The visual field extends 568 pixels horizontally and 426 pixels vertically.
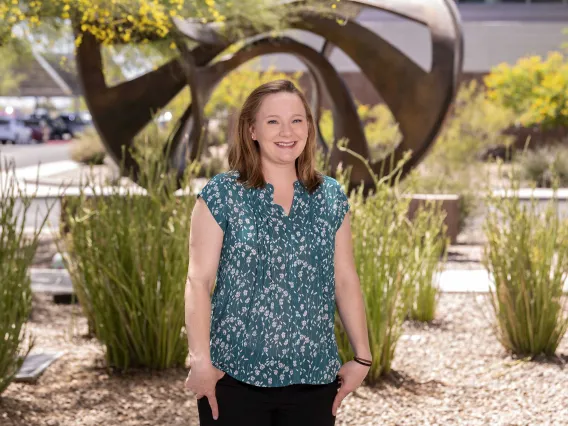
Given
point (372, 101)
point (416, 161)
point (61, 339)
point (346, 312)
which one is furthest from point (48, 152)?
point (346, 312)

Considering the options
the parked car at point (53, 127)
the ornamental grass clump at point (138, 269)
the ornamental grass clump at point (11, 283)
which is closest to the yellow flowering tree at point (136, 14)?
the ornamental grass clump at point (138, 269)

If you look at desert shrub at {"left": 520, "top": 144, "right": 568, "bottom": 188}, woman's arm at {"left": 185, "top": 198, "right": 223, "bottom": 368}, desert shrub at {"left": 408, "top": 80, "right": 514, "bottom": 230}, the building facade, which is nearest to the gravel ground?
desert shrub at {"left": 408, "top": 80, "right": 514, "bottom": 230}

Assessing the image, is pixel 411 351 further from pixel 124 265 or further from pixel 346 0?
pixel 346 0

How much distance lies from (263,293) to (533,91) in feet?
92.2

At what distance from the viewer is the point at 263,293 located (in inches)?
102

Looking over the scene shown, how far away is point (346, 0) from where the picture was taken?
848 centimetres

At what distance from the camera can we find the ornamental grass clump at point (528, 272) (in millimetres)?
5660

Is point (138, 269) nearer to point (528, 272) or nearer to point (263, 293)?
point (528, 272)

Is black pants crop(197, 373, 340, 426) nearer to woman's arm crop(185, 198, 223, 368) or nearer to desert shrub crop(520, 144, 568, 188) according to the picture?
woman's arm crop(185, 198, 223, 368)

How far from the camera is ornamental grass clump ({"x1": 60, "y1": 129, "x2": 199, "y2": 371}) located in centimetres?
518

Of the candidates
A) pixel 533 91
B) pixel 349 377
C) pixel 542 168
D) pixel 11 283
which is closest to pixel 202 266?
pixel 349 377

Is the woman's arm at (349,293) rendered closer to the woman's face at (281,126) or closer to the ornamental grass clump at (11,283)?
the woman's face at (281,126)

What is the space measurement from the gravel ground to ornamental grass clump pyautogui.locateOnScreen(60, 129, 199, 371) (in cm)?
18

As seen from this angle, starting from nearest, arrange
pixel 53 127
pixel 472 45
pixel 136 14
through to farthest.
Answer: pixel 136 14, pixel 472 45, pixel 53 127
